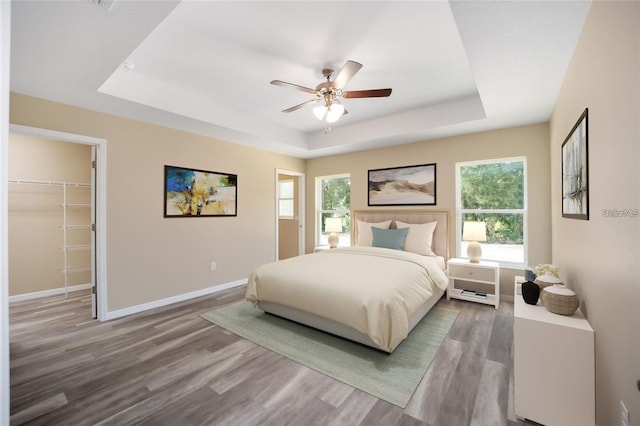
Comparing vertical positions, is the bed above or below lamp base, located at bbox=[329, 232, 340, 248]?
below

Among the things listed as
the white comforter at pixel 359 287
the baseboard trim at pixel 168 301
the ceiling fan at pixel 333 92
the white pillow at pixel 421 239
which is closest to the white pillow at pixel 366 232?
the white pillow at pixel 421 239

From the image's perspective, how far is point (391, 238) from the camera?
4.13 metres

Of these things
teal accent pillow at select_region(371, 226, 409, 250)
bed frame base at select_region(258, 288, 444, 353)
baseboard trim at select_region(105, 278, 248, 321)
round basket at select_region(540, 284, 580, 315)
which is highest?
teal accent pillow at select_region(371, 226, 409, 250)

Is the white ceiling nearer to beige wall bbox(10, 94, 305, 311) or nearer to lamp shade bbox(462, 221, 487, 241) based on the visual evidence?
beige wall bbox(10, 94, 305, 311)

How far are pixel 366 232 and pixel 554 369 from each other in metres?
3.15

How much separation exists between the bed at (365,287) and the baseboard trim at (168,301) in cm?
121

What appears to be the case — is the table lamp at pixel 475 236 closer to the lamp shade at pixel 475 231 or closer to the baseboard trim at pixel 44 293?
the lamp shade at pixel 475 231

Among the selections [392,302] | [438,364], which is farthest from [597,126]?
[438,364]

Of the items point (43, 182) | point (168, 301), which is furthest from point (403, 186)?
point (43, 182)

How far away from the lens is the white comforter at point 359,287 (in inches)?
86.3

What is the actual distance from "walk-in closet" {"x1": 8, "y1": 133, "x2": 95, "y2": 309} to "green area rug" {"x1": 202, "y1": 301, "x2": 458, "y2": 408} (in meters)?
2.74

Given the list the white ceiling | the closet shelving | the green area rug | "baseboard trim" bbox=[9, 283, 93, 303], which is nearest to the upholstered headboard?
the green area rug

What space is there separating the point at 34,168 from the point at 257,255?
3.46 m

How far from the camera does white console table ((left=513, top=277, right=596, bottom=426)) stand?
4.76ft
